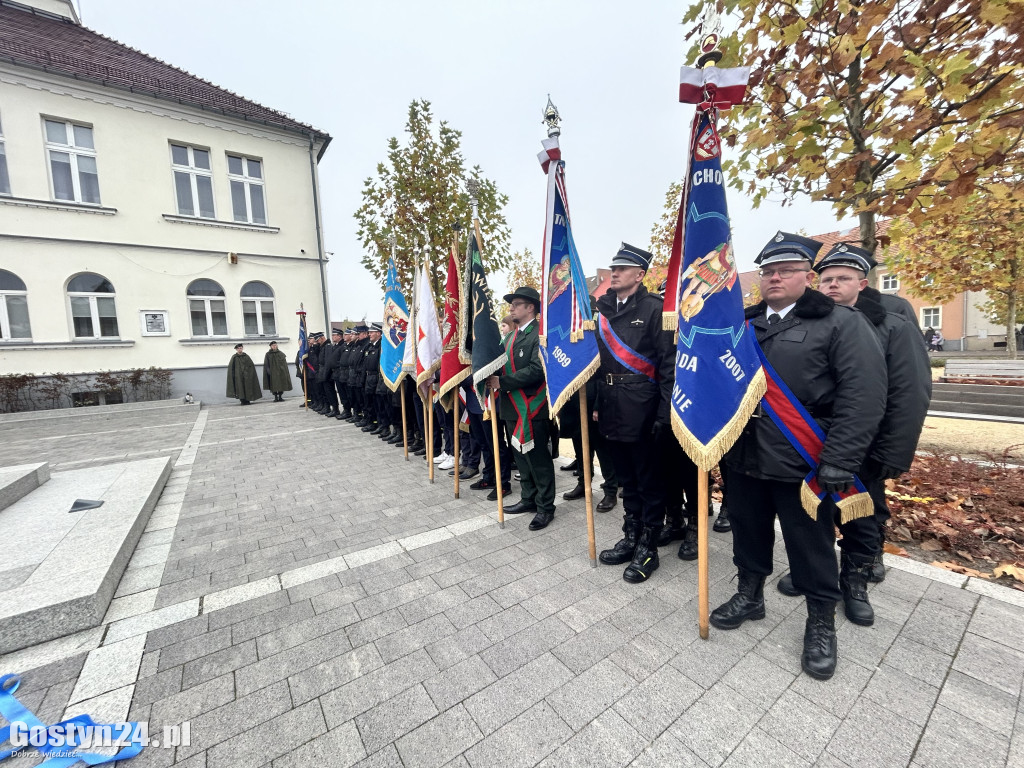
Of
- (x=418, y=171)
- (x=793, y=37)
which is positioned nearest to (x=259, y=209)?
(x=418, y=171)

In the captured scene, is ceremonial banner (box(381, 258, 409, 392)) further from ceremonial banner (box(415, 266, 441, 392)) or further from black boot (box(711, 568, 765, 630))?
black boot (box(711, 568, 765, 630))

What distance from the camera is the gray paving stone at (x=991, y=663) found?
6.70 feet

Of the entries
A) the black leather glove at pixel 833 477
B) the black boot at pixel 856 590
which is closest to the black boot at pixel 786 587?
the black boot at pixel 856 590

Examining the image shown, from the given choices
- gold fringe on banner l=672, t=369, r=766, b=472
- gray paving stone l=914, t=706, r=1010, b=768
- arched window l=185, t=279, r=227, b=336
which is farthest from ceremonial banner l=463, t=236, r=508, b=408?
arched window l=185, t=279, r=227, b=336

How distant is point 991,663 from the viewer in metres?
2.15

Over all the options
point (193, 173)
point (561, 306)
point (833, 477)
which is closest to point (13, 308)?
point (193, 173)

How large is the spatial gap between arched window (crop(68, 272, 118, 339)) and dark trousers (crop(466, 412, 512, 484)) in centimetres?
1372

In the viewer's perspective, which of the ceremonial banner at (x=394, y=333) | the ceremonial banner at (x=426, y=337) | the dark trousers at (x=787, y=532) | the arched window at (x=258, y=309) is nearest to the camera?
the dark trousers at (x=787, y=532)

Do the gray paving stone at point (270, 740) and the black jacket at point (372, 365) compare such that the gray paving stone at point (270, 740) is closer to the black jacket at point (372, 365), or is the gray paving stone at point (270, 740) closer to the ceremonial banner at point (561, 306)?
the ceremonial banner at point (561, 306)

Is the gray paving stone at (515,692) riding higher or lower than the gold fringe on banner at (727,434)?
lower

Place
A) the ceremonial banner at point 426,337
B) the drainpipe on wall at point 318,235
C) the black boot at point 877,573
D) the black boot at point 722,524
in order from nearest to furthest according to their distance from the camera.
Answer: the black boot at point 877,573, the black boot at point 722,524, the ceremonial banner at point 426,337, the drainpipe on wall at point 318,235

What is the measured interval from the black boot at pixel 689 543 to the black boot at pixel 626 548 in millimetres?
376

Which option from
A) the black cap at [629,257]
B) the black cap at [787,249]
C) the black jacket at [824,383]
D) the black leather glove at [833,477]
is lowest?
the black leather glove at [833,477]

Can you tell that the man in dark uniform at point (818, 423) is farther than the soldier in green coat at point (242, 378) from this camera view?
No
